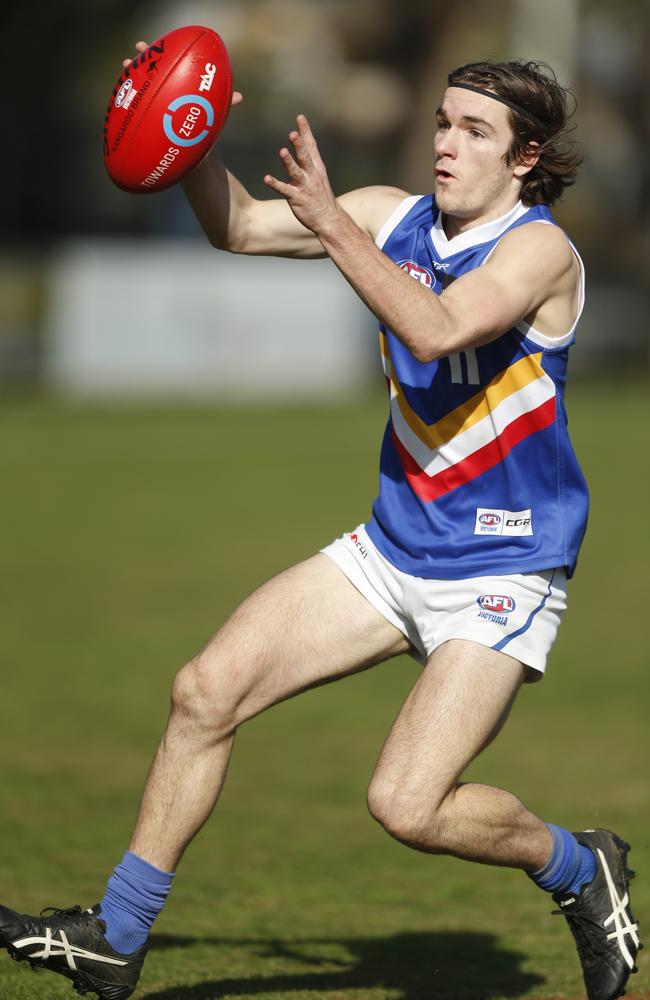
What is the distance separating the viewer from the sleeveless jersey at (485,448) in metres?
4.72

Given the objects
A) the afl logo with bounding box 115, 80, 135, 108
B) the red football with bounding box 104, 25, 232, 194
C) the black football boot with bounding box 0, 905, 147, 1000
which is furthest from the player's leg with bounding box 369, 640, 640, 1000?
the afl logo with bounding box 115, 80, 135, 108

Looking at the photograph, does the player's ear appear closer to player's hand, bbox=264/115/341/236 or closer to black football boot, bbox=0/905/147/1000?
player's hand, bbox=264/115/341/236

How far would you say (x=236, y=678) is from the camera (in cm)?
473

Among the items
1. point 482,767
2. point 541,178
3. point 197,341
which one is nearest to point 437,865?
point 482,767

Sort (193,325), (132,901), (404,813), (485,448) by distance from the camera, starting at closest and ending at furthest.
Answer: (404,813)
(132,901)
(485,448)
(193,325)

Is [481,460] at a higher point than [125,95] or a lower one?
lower

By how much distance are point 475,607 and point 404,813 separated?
634 millimetres

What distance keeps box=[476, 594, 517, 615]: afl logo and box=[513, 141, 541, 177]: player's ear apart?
1.24 m

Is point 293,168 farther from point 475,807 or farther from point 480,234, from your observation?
point 475,807

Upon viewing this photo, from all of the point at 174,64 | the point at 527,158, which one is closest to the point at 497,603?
the point at 527,158

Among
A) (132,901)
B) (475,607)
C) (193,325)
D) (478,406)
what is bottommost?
(132,901)

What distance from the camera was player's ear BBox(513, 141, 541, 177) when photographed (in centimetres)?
472

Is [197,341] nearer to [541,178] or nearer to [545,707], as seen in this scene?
[545,707]

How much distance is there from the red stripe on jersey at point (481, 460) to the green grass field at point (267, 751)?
164 centimetres
